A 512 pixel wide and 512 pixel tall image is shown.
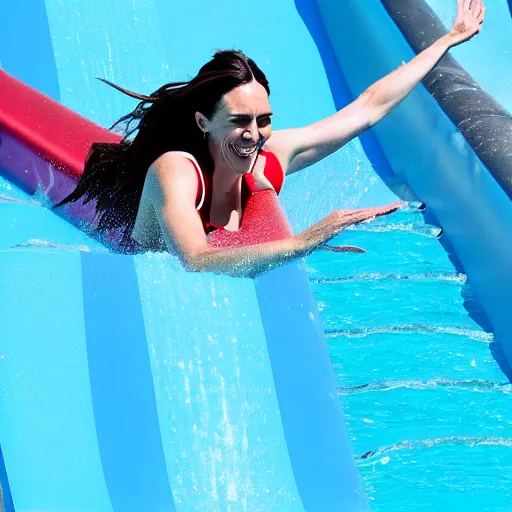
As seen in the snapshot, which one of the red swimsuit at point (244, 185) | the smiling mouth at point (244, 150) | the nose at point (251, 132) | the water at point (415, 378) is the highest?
the nose at point (251, 132)

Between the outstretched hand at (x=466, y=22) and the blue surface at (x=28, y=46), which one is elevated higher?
the outstretched hand at (x=466, y=22)

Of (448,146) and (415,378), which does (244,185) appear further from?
(448,146)

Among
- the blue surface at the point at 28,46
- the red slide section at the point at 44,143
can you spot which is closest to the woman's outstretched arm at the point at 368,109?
the red slide section at the point at 44,143

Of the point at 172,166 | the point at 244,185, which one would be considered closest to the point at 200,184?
the point at 172,166

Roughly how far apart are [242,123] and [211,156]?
0.14m

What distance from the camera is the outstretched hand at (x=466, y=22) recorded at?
2.49 meters

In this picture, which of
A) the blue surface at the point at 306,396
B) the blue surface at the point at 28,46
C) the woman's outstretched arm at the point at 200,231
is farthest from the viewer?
the blue surface at the point at 28,46

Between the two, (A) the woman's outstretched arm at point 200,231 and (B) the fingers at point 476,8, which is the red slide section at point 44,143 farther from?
(B) the fingers at point 476,8

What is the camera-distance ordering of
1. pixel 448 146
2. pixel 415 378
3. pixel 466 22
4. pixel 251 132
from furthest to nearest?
pixel 448 146
pixel 466 22
pixel 415 378
pixel 251 132

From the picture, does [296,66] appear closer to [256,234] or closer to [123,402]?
[256,234]

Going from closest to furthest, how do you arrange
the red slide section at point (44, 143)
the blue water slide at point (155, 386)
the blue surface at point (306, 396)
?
the blue water slide at point (155, 386) → the blue surface at point (306, 396) → the red slide section at point (44, 143)

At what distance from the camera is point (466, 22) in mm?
2500

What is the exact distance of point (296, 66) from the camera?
389 centimetres

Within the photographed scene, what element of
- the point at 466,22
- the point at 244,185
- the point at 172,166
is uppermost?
the point at 466,22
